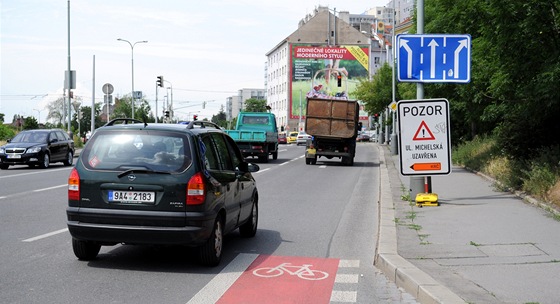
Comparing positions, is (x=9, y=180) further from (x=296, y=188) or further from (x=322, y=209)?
(x=322, y=209)

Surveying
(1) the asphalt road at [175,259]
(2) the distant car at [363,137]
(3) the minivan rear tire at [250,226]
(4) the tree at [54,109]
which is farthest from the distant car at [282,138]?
(3) the minivan rear tire at [250,226]

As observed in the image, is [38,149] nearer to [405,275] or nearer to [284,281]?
[284,281]

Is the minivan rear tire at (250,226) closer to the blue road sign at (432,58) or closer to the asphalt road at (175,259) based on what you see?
the asphalt road at (175,259)

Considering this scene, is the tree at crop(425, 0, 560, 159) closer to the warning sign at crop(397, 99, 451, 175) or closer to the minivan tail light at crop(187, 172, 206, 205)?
the warning sign at crop(397, 99, 451, 175)

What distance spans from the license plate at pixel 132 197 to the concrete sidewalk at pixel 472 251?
8.91ft

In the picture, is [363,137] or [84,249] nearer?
[84,249]

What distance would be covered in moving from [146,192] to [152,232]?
443 mm

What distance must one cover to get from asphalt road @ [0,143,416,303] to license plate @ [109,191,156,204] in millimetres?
783

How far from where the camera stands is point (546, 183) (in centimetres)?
1370

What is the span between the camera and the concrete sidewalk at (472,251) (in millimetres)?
6418

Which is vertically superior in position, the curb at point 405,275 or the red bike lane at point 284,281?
the curb at point 405,275

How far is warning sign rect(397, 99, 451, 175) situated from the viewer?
13781mm

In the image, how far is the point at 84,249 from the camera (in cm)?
820

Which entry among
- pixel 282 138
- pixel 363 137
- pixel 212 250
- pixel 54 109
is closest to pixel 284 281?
pixel 212 250
